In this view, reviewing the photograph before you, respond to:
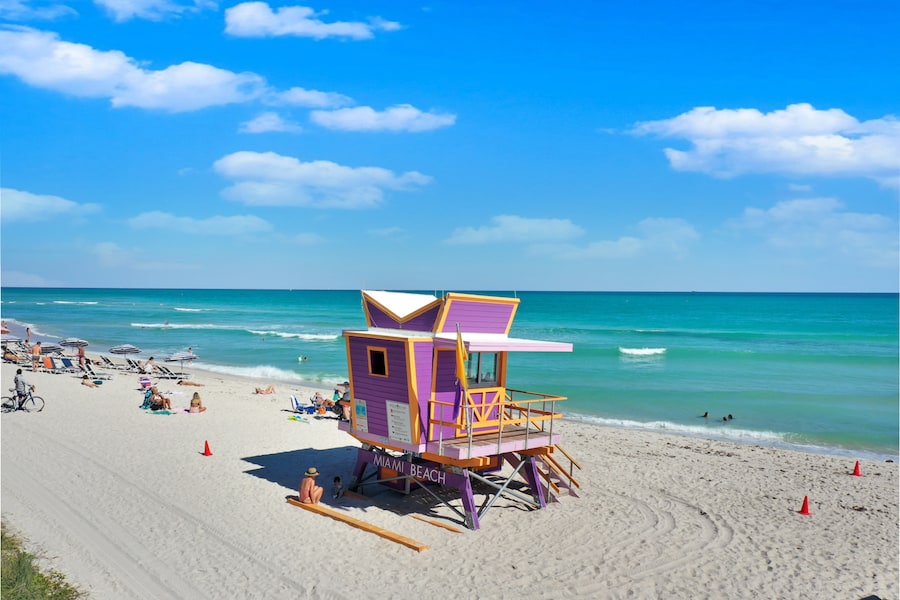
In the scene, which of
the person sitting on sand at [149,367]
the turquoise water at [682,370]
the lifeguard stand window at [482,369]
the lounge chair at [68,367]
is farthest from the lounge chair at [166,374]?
the lifeguard stand window at [482,369]

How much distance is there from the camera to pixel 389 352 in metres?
12.9

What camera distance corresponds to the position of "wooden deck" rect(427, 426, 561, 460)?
40.1 ft

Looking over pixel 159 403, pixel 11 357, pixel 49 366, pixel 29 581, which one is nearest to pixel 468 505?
pixel 29 581

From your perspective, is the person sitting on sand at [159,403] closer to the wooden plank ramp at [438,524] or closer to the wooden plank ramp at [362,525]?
the wooden plank ramp at [362,525]

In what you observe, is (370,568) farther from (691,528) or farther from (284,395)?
(284,395)

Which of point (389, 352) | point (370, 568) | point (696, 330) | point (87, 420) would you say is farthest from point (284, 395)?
point (696, 330)

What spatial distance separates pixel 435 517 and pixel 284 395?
16960 mm

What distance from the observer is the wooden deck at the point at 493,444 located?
481 inches

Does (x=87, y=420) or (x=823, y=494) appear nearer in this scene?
(x=823, y=494)

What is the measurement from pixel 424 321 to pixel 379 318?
1.34 metres

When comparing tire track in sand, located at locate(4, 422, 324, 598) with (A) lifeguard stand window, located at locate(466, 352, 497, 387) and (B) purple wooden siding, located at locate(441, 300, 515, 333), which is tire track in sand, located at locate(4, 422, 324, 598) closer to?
(A) lifeguard stand window, located at locate(466, 352, 497, 387)

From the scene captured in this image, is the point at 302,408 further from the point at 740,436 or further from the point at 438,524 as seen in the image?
the point at 740,436

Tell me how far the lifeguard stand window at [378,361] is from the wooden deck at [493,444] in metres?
1.71

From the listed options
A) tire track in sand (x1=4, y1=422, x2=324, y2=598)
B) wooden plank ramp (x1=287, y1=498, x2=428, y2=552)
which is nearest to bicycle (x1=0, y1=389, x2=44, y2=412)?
tire track in sand (x1=4, y1=422, x2=324, y2=598)
